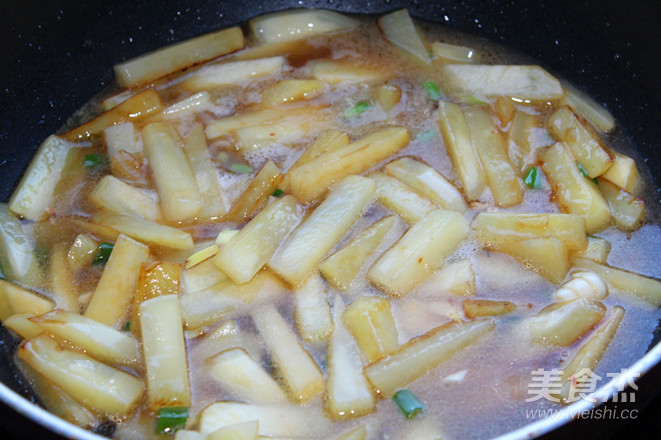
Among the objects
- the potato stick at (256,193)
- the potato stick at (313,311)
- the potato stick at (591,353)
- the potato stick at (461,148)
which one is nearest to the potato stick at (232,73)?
the potato stick at (256,193)

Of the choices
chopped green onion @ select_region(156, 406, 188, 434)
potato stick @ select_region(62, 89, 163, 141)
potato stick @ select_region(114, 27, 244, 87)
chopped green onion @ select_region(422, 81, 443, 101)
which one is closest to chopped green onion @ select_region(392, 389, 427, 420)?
chopped green onion @ select_region(156, 406, 188, 434)

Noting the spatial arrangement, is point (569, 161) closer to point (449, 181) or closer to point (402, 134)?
point (449, 181)

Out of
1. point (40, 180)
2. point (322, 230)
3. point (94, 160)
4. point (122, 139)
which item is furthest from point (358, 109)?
point (40, 180)

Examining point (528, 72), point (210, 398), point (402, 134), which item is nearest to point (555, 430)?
point (210, 398)

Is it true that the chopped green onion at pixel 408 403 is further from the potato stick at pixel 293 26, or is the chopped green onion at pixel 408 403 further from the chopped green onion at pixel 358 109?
the potato stick at pixel 293 26

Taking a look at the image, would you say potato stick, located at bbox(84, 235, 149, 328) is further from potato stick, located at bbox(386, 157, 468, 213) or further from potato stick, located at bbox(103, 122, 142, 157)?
potato stick, located at bbox(386, 157, 468, 213)

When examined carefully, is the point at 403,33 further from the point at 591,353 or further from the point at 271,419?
the point at 271,419
